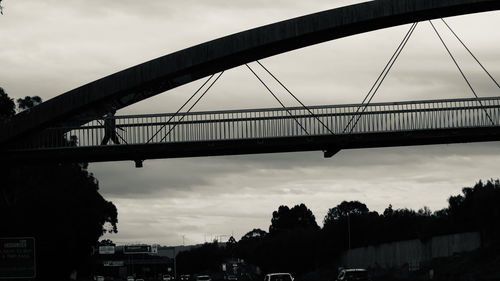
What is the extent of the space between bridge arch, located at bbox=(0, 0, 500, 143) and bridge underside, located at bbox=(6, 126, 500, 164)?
1778mm

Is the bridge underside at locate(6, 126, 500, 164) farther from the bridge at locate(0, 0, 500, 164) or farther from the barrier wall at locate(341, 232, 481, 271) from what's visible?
the barrier wall at locate(341, 232, 481, 271)

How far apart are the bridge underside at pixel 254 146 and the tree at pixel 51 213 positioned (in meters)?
19.1

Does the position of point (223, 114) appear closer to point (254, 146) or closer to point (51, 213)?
point (254, 146)

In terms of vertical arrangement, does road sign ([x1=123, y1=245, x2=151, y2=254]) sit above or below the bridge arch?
below

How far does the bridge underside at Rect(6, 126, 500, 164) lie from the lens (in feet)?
122

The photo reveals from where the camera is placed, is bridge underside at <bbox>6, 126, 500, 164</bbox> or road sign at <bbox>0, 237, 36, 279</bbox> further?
road sign at <bbox>0, 237, 36, 279</bbox>

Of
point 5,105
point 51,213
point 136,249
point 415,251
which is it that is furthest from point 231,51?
point 136,249

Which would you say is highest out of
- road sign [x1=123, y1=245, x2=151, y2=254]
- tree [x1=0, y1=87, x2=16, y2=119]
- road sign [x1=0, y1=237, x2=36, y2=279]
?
tree [x1=0, y1=87, x2=16, y2=119]

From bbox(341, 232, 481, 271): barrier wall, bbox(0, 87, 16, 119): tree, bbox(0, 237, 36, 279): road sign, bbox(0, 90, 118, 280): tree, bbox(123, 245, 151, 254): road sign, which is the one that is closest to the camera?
bbox(0, 237, 36, 279): road sign

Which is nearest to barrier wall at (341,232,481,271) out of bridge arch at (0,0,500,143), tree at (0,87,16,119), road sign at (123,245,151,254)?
tree at (0,87,16,119)

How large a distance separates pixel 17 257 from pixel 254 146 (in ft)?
40.1

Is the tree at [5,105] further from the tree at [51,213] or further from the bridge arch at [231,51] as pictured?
the bridge arch at [231,51]

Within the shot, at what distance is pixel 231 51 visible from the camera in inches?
1309

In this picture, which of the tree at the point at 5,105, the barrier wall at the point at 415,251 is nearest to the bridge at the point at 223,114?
the tree at the point at 5,105
